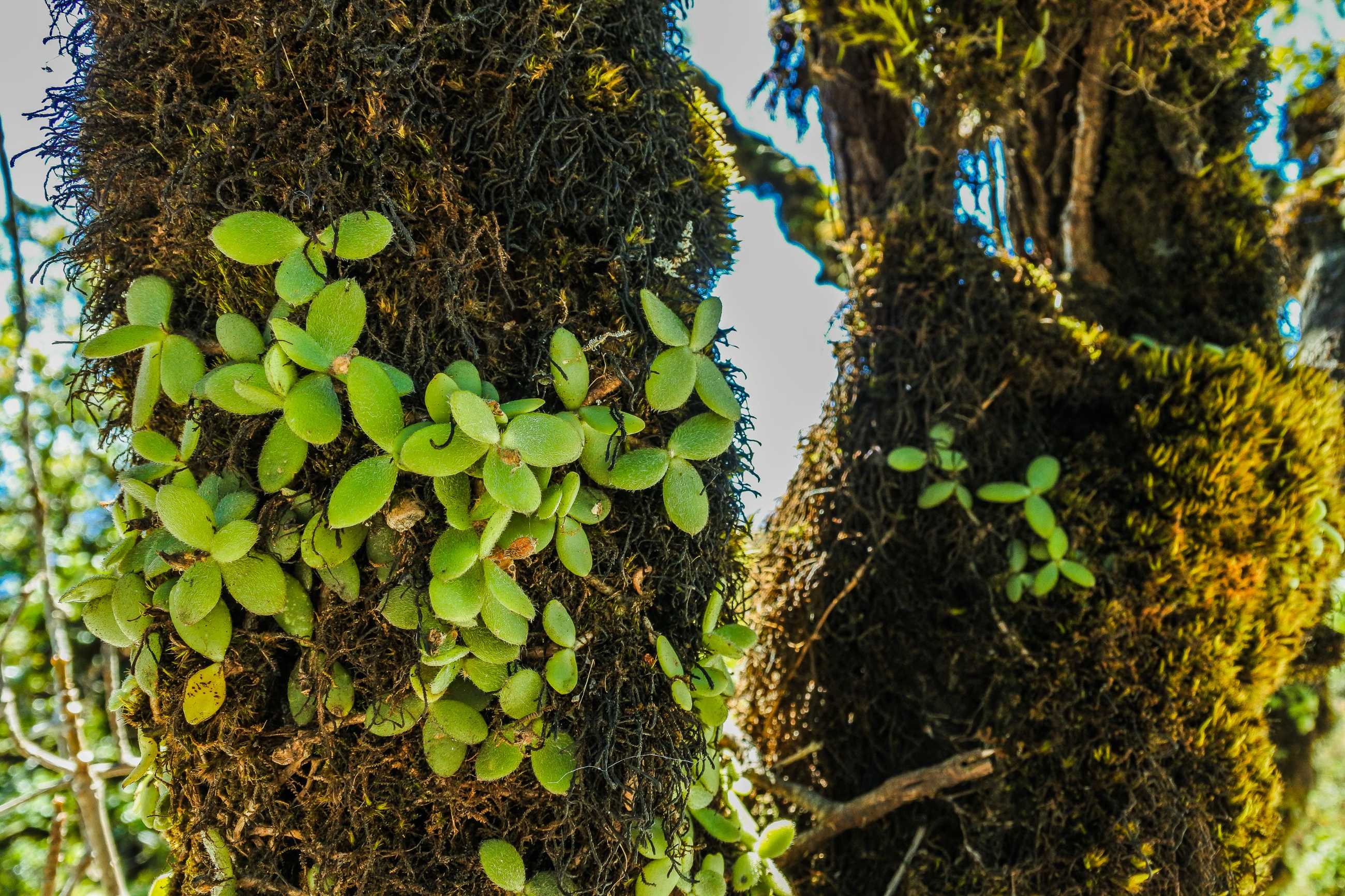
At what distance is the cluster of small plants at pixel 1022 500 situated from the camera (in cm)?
142

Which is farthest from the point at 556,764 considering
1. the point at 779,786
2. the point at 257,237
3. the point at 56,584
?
the point at 56,584

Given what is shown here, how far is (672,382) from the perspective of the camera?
0.86 meters

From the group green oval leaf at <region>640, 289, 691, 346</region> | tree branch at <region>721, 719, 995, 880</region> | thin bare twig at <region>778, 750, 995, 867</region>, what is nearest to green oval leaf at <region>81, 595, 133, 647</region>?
green oval leaf at <region>640, 289, 691, 346</region>

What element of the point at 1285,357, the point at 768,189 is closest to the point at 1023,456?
the point at 1285,357

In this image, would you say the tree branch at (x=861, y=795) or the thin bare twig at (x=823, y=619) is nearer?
the tree branch at (x=861, y=795)

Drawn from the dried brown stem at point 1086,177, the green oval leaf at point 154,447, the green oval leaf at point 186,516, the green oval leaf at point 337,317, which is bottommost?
the green oval leaf at point 186,516

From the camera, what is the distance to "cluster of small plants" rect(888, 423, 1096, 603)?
142 cm

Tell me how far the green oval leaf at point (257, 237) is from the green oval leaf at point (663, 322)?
1.01 feet

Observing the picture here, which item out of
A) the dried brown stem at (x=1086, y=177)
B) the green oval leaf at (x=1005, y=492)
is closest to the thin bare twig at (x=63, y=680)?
the green oval leaf at (x=1005, y=492)

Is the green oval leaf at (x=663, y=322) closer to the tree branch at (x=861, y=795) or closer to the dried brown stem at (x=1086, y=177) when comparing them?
the tree branch at (x=861, y=795)

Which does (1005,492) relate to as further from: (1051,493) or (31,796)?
(31,796)

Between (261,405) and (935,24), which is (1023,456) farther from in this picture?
(261,405)

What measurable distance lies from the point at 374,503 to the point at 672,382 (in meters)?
0.30

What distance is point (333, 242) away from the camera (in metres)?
0.78
